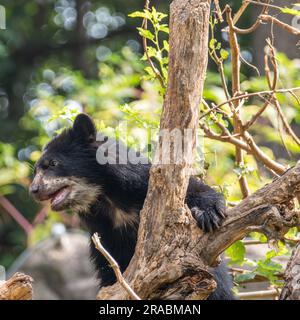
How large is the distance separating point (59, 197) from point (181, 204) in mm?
1855

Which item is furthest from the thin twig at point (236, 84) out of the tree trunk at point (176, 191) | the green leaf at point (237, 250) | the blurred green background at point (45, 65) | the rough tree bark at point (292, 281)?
the blurred green background at point (45, 65)

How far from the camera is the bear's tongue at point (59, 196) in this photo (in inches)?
237

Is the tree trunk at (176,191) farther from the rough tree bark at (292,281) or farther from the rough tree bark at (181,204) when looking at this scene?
the rough tree bark at (292,281)

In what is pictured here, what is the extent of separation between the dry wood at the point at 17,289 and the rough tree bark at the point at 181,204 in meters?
0.39

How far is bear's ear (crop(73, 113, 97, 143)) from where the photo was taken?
5.99 m

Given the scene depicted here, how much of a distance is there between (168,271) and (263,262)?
4.61 ft

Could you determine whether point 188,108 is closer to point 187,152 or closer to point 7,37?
point 187,152

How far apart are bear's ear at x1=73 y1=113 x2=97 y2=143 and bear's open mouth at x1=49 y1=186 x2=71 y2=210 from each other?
16.4 inches

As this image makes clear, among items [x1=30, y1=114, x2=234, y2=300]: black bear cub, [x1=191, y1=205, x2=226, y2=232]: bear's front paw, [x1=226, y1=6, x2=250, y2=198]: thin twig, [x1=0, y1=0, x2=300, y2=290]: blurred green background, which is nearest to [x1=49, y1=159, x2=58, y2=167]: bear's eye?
[x1=30, y1=114, x2=234, y2=300]: black bear cub

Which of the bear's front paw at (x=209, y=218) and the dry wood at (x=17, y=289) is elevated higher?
the bear's front paw at (x=209, y=218)

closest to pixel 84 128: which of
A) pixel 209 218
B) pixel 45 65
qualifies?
pixel 209 218

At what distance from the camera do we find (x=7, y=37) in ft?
44.0

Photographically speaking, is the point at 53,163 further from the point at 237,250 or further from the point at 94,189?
the point at 237,250
